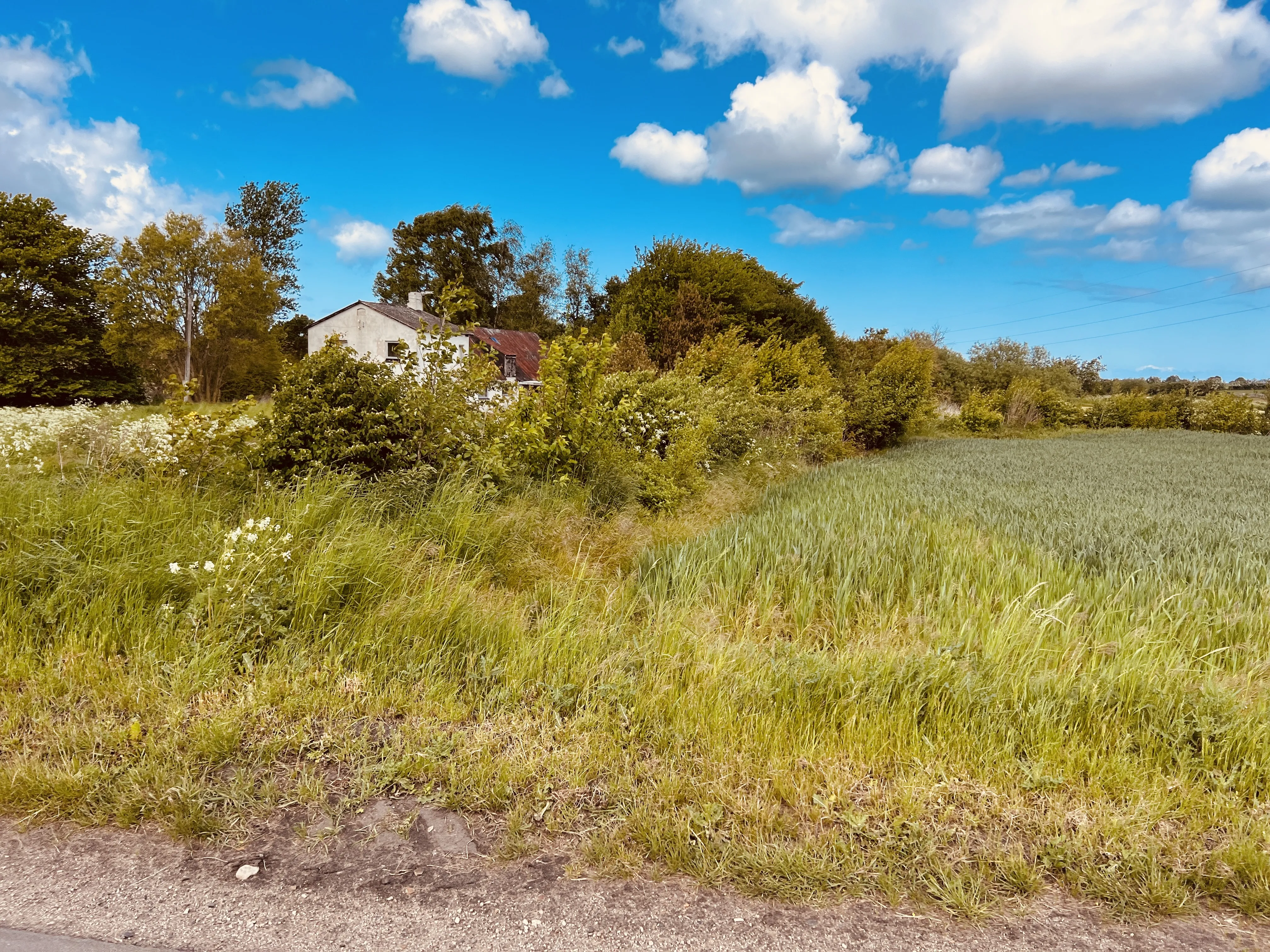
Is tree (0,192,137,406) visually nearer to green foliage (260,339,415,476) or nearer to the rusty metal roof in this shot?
the rusty metal roof

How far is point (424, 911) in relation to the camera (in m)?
2.04

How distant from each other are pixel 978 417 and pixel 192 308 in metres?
41.3

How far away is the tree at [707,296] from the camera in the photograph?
25.2m

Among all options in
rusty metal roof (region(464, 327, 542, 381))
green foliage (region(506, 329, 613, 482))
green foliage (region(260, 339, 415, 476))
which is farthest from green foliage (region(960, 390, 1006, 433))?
green foliage (region(260, 339, 415, 476))

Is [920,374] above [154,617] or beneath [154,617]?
above

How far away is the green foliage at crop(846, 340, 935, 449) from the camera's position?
2303cm

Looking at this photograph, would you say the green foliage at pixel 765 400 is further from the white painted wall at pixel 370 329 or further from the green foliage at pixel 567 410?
the white painted wall at pixel 370 329

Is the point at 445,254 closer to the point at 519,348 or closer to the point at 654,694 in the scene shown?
the point at 519,348

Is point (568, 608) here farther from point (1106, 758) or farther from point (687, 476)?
point (687, 476)

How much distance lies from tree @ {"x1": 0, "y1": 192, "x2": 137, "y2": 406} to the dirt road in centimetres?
2976

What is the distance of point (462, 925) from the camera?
1.99 m

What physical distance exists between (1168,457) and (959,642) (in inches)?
838

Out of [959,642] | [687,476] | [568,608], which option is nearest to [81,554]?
→ [568,608]

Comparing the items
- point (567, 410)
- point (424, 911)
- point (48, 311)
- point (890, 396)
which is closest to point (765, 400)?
point (890, 396)
